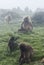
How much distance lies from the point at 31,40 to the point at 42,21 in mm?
23950

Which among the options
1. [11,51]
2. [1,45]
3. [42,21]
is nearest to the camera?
[11,51]

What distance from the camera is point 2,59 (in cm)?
2828

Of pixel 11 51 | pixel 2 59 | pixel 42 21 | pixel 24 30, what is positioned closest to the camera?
pixel 2 59

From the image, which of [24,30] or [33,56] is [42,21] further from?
[33,56]

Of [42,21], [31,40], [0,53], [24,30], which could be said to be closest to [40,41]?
[31,40]

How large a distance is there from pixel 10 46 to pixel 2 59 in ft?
13.8

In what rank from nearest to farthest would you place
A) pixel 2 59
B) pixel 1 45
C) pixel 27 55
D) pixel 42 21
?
pixel 27 55 < pixel 2 59 < pixel 1 45 < pixel 42 21

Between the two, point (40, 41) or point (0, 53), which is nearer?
point (0, 53)

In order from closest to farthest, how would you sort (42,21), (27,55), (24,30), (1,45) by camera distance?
1. (27,55)
2. (1,45)
3. (24,30)
4. (42,21)

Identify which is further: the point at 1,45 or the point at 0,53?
the point at 1,45

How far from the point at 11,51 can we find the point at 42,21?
2937cm

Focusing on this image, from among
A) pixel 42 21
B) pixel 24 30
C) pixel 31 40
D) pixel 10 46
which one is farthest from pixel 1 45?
pixel 42 21

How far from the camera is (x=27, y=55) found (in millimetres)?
26328

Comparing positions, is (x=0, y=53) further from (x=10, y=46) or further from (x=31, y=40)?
(x=31, y=40)
